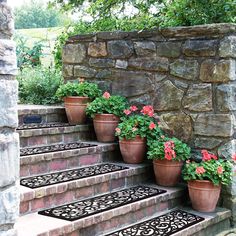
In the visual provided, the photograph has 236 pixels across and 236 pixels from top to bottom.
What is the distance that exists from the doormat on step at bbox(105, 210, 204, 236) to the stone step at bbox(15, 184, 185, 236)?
0.08 metres

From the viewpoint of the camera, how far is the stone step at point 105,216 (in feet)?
8.00

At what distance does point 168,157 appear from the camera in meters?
3.36

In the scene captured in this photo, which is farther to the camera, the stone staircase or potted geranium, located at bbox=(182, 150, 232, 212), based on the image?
potted geranium, located at bbox=(182, 150, 232, 212)

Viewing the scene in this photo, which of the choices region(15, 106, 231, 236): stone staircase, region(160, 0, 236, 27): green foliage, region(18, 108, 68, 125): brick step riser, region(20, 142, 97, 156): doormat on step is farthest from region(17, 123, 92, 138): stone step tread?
region(160, 0, 236, 27): green foliage

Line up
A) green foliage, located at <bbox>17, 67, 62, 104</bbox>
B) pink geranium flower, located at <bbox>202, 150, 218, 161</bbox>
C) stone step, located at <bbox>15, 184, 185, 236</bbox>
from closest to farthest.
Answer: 1. stone step, located at <bbox>15, 184, 185, 236</bbox>
2. pink geranium flower, located at <bbox>202, 150, 218, 161</bbox>
3. green foliage, located at <bbox>17, 67, 62, 104</bbox>

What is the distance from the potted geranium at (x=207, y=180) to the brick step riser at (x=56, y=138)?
1095 millimetres

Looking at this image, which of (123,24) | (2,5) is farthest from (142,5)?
(2,5)

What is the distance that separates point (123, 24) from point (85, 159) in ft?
6.45

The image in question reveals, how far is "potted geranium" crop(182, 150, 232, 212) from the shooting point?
3.24m

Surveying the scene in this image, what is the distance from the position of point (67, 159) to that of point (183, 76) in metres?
1.23

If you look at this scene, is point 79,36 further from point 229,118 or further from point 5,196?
point 5,196

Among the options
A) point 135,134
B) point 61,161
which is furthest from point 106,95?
point 61,161

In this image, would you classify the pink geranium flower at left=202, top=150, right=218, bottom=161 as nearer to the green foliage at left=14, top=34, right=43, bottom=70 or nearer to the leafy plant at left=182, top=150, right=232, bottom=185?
the leafy plant at left=182, top=150, right=232, bottom=185

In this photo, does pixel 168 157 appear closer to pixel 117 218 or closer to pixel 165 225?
pixel 165 225
